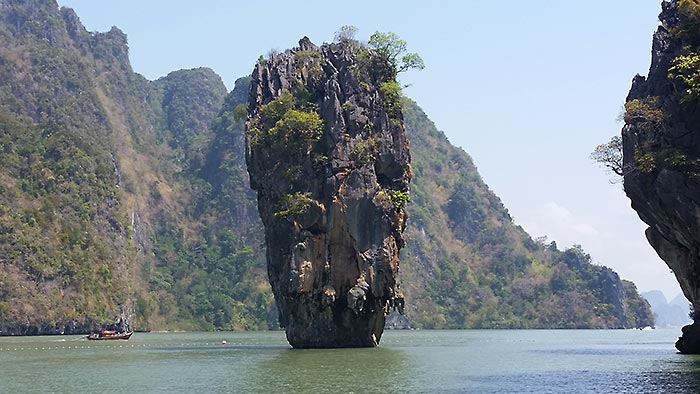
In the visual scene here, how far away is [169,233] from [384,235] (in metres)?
126

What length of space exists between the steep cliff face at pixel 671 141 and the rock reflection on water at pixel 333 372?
14.2 metres

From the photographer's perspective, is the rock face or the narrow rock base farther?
the rock face

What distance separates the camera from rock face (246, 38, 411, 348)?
56.6m

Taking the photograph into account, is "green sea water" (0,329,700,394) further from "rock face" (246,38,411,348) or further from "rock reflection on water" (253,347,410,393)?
"rock face" (246,38,411,348)

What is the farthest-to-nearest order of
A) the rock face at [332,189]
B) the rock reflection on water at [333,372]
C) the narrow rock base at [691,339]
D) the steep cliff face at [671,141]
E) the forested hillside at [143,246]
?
the forested hillside at [143,246]
the rock face at [332,189]
the narrow rock base at [691,339]
the steep cliff face at [671,141]
the rock reflection on water at [333,372]

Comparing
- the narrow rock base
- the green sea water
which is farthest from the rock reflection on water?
the narrow rock base

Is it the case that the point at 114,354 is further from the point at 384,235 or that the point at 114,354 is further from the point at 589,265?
the point at 589,265

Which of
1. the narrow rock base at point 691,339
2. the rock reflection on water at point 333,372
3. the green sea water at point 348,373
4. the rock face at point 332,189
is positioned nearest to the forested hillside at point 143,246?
the rock face at point 332,189

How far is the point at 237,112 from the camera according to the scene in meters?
64.7

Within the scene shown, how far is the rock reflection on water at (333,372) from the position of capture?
34625mm

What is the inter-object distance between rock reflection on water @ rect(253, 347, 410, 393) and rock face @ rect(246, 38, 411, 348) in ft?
12.3

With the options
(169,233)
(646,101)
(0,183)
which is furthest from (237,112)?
(169,233)

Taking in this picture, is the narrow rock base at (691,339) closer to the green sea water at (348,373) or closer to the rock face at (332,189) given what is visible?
the green sea water at (348,373)

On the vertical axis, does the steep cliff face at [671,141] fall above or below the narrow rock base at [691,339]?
above
